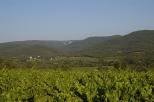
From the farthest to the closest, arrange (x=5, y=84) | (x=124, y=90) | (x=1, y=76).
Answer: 1. (x=1, y=76)
2. (x=5, y=84)
3. (x=124, y=90)

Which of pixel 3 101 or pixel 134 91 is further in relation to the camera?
pixel 134 91

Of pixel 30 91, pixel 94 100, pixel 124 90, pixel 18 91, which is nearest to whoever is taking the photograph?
pixel 94 100

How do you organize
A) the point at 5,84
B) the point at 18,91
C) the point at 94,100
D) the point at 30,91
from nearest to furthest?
the point at 94,100 < the point at 18,91 < the point at 30,91 < the point at 5,84

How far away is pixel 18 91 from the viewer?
60.4 ft

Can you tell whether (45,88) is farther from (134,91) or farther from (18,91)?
(134,91)

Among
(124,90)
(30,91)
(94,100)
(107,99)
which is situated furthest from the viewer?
(30,91)

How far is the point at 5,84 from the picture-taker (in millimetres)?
23250

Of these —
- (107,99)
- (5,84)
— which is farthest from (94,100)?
(5,84)

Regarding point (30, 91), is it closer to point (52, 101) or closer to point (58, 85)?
point (58, 85)

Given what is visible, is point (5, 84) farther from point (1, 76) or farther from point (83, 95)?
point (83, 95)

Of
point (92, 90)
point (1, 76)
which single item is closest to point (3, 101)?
point (92, 90)

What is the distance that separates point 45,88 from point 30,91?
1410 millimetres

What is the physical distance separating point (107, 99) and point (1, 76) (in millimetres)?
15500

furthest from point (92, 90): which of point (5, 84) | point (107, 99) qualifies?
point (5, 84)
